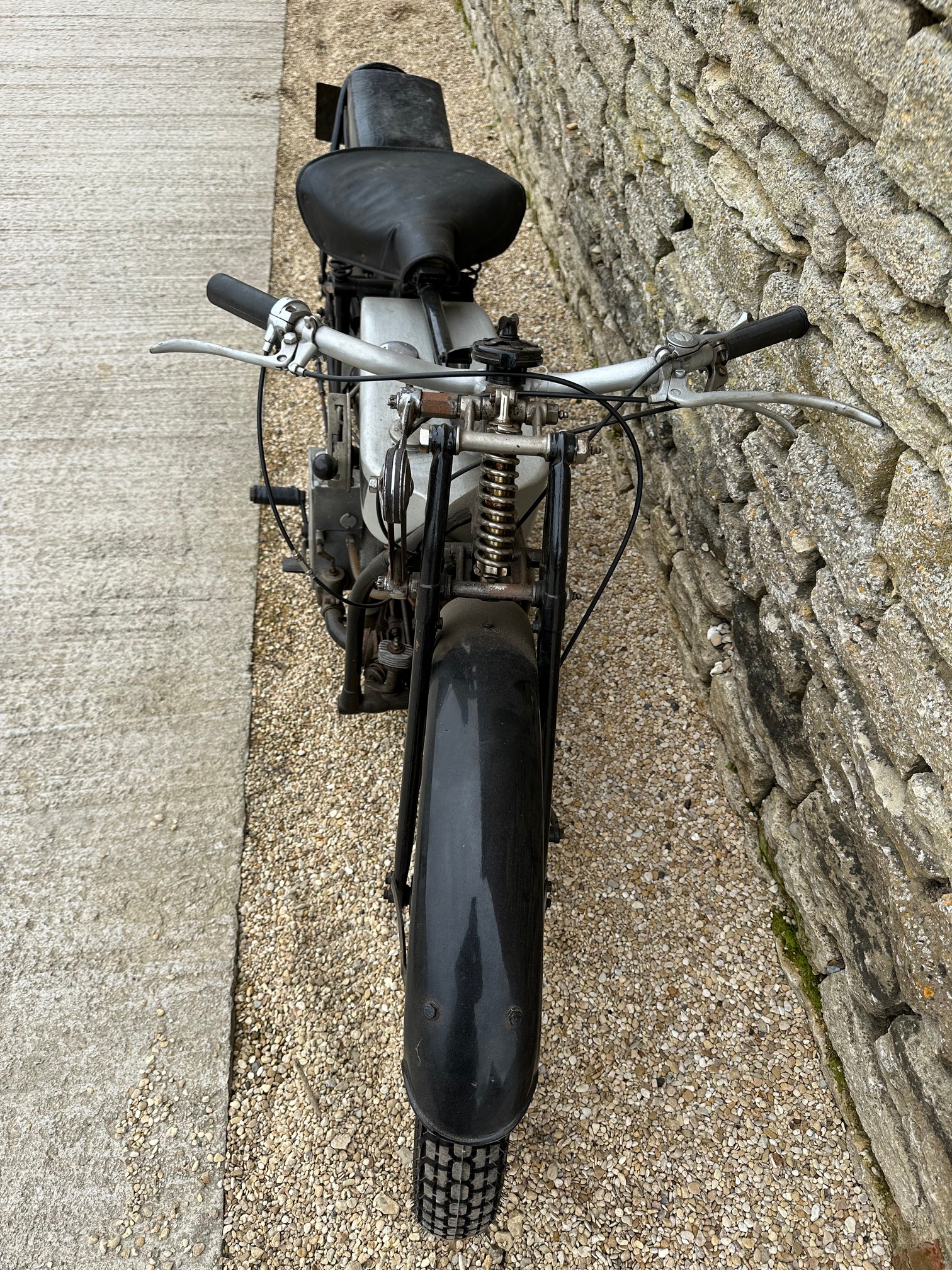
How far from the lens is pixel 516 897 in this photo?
156 cm

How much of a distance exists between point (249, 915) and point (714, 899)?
3.97 feet

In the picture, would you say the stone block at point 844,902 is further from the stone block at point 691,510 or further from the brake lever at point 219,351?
the brake lever at point 219,351

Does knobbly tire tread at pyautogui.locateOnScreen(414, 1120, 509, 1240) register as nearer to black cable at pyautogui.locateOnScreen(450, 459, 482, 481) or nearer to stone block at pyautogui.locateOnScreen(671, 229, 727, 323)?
black cable at pyautogui.locateOnScreen(450, 459, 482, 481)

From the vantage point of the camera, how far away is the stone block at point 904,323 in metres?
1.74

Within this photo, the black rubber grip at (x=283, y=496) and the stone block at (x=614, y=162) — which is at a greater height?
the stone block at (x=614, y=162)

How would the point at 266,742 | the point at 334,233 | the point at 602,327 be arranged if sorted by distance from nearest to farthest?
the point at 334,233 < the point at 266,742 < the point at 602,327

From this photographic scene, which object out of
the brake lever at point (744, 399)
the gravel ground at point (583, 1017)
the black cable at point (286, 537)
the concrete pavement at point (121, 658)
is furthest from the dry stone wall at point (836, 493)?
the concrete pavement at point (121, 658)

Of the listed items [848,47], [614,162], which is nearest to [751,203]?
[848,47]

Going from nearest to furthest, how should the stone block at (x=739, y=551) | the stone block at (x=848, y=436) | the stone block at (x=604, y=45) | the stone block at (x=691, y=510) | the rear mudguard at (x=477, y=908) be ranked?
1. the rear mudguard at (x=477, y=908)
2. the stone block at (x=848, y=436)
3. the stone block at (x=739, y=551)
4. the stone block at (x=691, y=510)
5. the stone block at (x=604, y=45)

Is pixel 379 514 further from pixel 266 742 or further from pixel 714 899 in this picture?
pixel 714 899

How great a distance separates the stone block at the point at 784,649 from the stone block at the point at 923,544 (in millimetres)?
446

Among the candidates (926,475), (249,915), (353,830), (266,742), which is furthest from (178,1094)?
(926,475)

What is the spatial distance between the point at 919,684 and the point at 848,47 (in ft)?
4.22

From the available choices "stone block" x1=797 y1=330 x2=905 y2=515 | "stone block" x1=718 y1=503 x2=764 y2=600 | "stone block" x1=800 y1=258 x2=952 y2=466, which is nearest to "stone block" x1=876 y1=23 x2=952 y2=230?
"stone block" x1=800 y1=258 x2=952 y2=466
